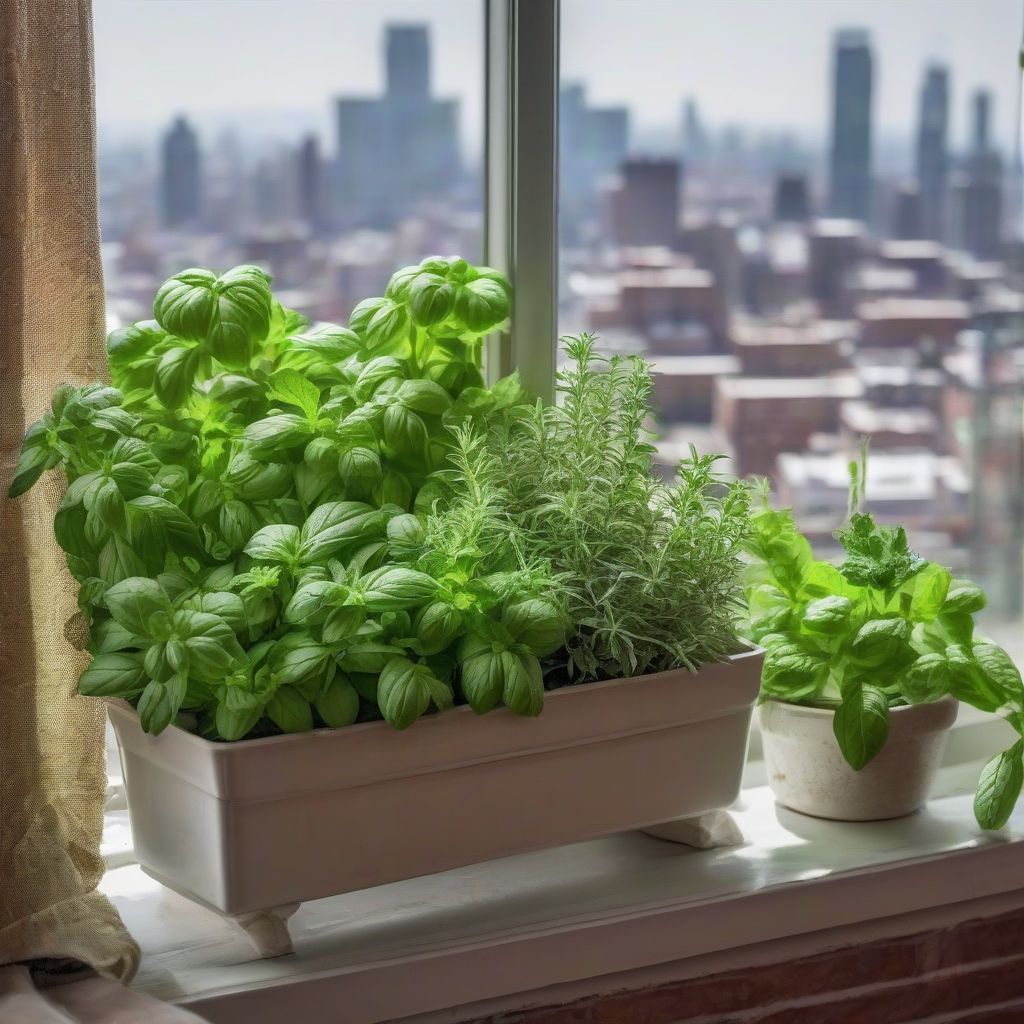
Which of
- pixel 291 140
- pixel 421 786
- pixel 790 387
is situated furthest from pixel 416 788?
pixel 790 387

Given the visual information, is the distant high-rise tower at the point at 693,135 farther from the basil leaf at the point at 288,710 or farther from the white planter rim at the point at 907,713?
the basil leaf at the point at 288,710

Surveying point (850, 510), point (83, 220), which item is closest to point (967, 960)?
point (850, 510)

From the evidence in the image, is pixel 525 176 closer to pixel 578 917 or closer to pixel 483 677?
pixel 483 677

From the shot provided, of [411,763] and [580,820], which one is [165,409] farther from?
[580,820]

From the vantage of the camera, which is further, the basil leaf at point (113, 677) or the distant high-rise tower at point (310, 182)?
the distant high-rise tower at point (310, 182)

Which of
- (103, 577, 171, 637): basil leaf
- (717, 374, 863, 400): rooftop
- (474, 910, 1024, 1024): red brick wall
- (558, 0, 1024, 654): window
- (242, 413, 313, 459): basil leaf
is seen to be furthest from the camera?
(717, 374, 863, 400): rooftop

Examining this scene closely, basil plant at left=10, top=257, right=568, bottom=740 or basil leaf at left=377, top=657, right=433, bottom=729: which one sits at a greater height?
basil plant at left=10, top=257, right=568, bottom=740

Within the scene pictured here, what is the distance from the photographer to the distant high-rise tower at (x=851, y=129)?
1.46m

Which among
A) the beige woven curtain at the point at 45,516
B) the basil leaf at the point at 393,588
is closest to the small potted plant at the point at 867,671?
the basil leaf at the point at 393,588

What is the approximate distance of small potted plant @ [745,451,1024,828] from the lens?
118cm

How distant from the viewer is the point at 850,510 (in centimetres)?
133

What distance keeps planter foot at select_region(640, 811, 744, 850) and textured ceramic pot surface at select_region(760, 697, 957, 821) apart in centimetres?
9

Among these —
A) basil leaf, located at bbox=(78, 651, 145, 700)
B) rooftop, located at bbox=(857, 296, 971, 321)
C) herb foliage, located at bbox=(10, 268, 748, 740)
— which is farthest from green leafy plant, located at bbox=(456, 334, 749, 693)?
rooftop, located at bbox=(857, 296, 971, 321)

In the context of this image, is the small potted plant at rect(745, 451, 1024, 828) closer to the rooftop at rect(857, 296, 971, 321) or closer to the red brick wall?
the red brick wall
